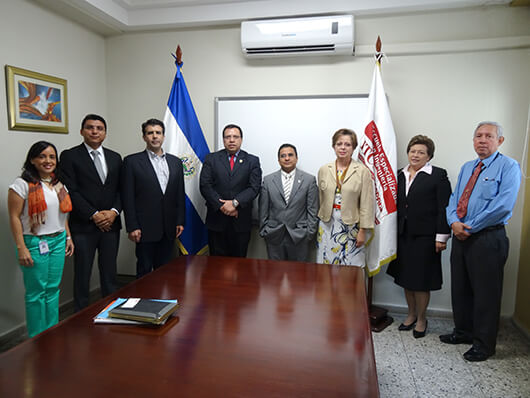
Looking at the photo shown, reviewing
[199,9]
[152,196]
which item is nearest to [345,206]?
[152,196]

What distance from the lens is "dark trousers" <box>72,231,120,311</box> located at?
2.69 m

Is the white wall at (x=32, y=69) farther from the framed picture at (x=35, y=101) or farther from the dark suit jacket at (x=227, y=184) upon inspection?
the dark suit jacket at (x=227, y=184)

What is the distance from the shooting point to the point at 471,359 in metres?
2.47

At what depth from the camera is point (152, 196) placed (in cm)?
288

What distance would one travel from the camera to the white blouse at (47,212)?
89.4 inches

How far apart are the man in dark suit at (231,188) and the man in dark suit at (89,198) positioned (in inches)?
29.7

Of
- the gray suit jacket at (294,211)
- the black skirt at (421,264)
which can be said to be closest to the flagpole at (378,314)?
the black skirt at (421,264)

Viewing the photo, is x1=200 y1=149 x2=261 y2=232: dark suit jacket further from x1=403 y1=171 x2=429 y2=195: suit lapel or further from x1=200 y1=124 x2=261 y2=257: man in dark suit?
x1=403 y1=171 x2=429 y2=195: suit lapel

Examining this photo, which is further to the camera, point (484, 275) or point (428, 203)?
point (428, 203)

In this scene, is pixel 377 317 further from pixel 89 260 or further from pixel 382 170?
pixel 89 260

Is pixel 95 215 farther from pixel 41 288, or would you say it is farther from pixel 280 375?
pixel 280 375

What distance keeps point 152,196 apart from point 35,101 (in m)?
1.21

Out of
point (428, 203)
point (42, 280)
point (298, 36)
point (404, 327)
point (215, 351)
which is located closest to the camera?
point (215, 351)

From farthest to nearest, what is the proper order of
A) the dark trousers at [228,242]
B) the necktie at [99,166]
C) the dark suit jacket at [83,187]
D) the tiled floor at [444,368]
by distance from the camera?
1. the dark trousers at [228,242]
2. the necktie at [99,166]
3. the dark suit jacket at [83,187]
4. the tiled floor at [444,368]
